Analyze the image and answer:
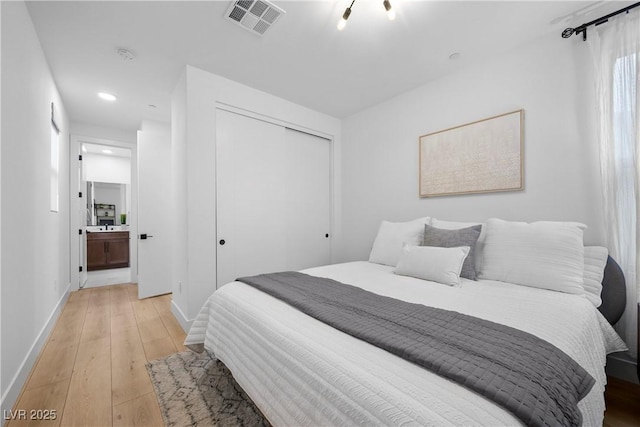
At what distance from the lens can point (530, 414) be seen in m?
0.65

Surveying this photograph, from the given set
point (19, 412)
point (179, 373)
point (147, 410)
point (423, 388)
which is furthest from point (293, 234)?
point (423, 388)

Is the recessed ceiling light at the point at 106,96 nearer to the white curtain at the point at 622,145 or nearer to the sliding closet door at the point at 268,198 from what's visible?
the sliding closet door at the point at 268,198

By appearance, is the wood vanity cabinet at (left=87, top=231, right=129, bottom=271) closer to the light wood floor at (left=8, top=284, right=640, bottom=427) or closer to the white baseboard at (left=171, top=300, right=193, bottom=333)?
the light wood floor at (left=8, top=284, right=640, bottom=427)

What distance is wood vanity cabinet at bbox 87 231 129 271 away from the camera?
5438mm

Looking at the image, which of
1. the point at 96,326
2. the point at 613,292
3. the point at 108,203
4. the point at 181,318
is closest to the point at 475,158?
the point at 613,292

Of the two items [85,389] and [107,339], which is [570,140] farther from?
[107,339]

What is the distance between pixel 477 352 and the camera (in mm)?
892

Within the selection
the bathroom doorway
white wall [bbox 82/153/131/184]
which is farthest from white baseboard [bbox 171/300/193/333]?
white wall [bbox 82/153/131/184]

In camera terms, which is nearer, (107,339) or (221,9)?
(221,9)

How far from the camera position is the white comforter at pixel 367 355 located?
2.33ft

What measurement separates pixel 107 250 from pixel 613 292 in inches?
301

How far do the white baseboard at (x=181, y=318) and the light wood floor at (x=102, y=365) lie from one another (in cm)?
6

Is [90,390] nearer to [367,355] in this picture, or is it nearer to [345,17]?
[367,355]

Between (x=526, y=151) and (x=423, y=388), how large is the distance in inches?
89.6
